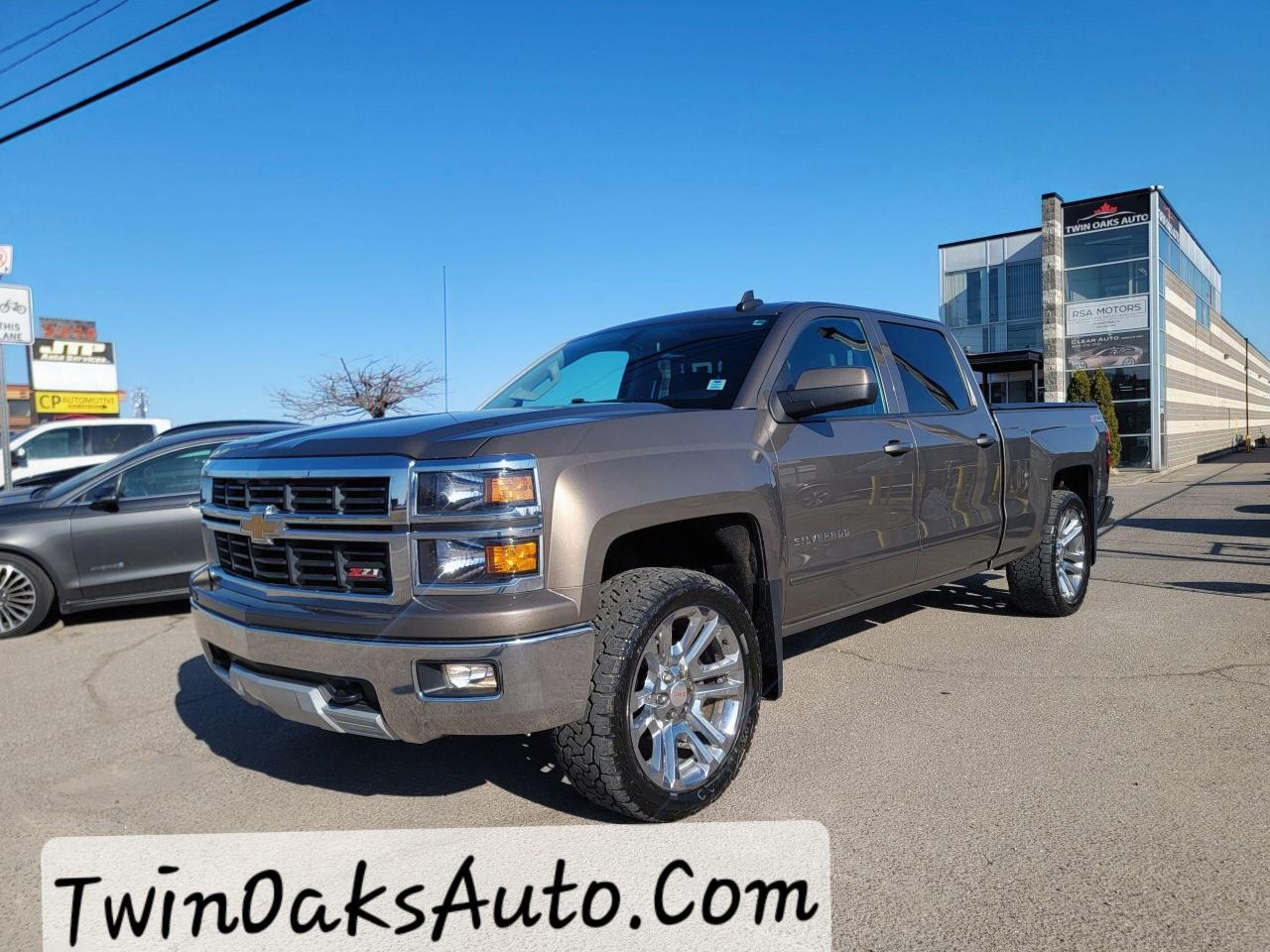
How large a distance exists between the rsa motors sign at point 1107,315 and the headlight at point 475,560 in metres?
30.1

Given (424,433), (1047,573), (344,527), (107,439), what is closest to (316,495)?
(344,527)

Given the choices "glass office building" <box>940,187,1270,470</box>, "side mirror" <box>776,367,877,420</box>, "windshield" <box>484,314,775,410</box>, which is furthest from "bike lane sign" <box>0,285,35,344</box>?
"glass office building" <box>940,187,1270,470</box>

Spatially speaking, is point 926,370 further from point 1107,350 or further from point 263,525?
point 1107,350

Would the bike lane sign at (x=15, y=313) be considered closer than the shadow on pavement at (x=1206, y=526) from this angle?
Yes

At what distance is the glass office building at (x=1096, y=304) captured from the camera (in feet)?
92.5

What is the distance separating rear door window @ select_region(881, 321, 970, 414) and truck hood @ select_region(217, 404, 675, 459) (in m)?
1.73

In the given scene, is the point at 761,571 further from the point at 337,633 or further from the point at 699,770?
the point at 337,633

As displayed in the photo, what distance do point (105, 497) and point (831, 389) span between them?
604 cm

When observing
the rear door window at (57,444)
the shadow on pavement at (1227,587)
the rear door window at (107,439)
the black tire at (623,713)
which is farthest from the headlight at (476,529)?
the rear door window at (57,444)

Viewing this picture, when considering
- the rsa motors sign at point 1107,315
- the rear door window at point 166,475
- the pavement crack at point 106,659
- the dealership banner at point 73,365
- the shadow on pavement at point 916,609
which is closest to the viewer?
the pavement crack at point 106,659

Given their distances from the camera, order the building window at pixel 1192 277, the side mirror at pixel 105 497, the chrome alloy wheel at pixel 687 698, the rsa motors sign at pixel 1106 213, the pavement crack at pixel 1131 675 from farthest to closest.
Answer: the building window at pixel 1192 277 < the rsa motors sign at pixel 1106 213 < the side mirror at pixel 105 497 < the pavement crack at pixel 1131 675 < the chrome alloy wheel at pixel 687 698

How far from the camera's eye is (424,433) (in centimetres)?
313

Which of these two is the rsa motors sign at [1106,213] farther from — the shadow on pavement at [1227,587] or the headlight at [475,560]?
the headlight at [475,560]

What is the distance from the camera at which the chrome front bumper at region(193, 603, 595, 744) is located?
2.86 m
